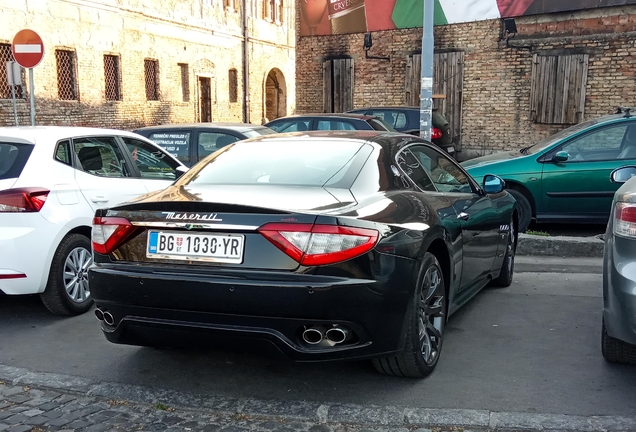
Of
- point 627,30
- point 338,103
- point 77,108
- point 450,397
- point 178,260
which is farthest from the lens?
point 77,108

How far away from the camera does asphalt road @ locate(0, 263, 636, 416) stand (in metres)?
3.72

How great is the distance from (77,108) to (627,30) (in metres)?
15.7

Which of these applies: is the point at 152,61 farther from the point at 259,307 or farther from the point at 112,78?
the point at 259,307

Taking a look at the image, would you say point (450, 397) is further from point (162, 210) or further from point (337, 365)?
point (162, 210)

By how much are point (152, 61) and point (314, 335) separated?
23.4 m

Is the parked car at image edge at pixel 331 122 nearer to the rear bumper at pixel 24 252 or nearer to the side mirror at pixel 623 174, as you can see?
the side mirror at pixel 623 174

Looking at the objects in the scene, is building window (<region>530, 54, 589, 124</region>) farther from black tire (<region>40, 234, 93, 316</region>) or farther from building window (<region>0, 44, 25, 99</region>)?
building window (<region>0, 44, 25, 99</region>)

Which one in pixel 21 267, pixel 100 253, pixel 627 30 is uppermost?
pixel 627 30

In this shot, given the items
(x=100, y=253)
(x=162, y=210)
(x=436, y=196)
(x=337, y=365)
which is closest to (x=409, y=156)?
(x=436, y=196)

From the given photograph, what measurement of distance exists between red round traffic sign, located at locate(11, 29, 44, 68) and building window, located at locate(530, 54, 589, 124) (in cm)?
1136

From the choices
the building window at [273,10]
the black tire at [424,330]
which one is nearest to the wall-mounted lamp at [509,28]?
the black tire at [424,330]

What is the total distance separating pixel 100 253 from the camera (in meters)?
3.75

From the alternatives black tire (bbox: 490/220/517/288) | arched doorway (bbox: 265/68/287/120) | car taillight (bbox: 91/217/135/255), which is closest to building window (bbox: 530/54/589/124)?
black tire (bbox: 490/220/517/288)

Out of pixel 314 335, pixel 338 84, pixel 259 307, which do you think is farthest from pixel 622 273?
pixel 338 84
